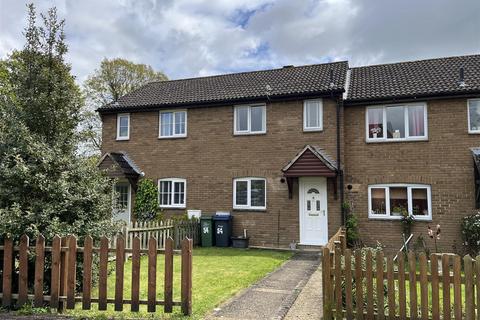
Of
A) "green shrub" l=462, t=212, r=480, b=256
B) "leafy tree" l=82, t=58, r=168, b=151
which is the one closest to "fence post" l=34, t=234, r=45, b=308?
"green shrub" l=462, t=212, r=480, b=256

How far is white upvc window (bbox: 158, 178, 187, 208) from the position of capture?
17.5 meters

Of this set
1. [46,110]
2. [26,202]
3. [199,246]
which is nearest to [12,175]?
[26,202]

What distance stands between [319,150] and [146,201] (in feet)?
27.1

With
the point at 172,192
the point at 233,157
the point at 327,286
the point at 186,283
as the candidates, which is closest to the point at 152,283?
the point at 186,283

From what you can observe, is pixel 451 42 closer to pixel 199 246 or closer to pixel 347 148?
pixel 347 148

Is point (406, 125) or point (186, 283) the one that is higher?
point (406, 125)

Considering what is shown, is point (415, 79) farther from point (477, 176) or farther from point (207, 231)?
point (207, 231)

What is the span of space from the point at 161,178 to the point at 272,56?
359 inches

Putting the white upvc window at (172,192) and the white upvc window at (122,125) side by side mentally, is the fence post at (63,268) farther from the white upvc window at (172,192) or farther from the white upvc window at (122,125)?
the white upvc window at (122,125)

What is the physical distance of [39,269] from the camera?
21.6 feet

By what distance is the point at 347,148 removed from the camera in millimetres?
Result: 15422

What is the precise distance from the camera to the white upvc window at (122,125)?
19.1 meters

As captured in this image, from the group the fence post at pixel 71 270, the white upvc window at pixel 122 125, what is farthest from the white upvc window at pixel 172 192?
the fence post at pixel 71 270

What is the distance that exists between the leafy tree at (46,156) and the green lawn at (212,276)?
1.80 m
